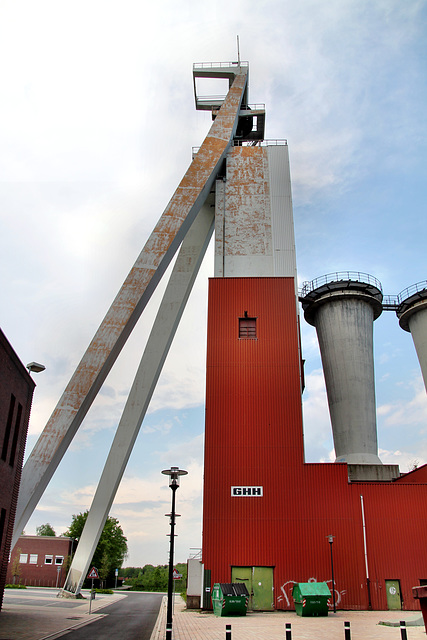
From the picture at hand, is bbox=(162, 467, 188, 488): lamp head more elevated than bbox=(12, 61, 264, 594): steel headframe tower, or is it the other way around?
bbox=(12, 61, 264, 594): steel headframe tower

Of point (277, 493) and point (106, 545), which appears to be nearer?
point (277, 493)

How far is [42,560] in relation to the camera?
4525 cm

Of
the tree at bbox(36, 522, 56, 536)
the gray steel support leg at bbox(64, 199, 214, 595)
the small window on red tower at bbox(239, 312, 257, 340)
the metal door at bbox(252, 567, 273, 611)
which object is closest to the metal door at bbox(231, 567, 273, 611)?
the metal door at bbox(252, 567, 273, 611)

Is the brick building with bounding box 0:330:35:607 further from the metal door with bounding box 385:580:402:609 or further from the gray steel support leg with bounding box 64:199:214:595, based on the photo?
the metal door with bounding box 385:580:402:609

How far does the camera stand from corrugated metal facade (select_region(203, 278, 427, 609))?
20.2 meters

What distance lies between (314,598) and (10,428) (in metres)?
11.7

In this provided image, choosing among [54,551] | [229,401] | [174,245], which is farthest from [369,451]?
[54,551]

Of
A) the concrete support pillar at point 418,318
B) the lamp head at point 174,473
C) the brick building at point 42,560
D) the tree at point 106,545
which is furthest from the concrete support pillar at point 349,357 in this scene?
the brick building at point 42,560

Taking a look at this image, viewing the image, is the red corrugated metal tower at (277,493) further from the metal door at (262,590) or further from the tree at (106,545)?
the tree at (106,545)

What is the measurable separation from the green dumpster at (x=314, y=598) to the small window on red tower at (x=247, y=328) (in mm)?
10911

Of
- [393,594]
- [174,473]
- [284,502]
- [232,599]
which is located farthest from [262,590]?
[174,473]

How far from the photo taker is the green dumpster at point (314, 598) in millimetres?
17422

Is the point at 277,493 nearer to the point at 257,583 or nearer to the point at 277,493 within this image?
the point at 277,493

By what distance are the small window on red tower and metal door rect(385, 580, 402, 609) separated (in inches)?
462
